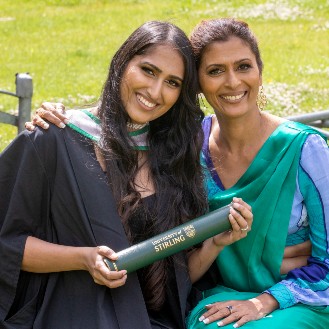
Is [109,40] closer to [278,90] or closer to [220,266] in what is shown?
[278,90]

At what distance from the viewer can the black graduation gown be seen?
12.7ft

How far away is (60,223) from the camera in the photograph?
12.9 ft

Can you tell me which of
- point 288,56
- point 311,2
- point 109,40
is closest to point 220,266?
point 288,56

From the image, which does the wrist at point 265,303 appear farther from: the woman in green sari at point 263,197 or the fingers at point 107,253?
the fingers at point 107,253

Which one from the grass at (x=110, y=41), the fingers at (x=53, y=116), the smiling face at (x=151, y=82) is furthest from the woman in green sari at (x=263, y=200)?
the grass at (x=110, y=41)

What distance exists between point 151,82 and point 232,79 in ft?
1.47

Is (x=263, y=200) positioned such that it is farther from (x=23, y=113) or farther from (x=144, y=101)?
(x=23, y=113)

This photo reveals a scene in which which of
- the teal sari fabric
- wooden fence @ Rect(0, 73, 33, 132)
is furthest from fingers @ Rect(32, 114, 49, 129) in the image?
wooden fence @ Rect(0, 73, 33, 132)

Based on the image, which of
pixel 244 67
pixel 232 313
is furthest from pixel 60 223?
pixel 244 67

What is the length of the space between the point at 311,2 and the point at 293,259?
1399cm

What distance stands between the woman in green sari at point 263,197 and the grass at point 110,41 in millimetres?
4767

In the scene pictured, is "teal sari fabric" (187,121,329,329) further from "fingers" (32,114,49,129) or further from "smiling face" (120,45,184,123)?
"fingers" (32,114,49,129)

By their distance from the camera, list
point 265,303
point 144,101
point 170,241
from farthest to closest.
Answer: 1. point 265,303
2. point 144,101
3. point 170,241

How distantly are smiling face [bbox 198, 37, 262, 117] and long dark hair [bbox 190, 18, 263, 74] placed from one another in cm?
2
